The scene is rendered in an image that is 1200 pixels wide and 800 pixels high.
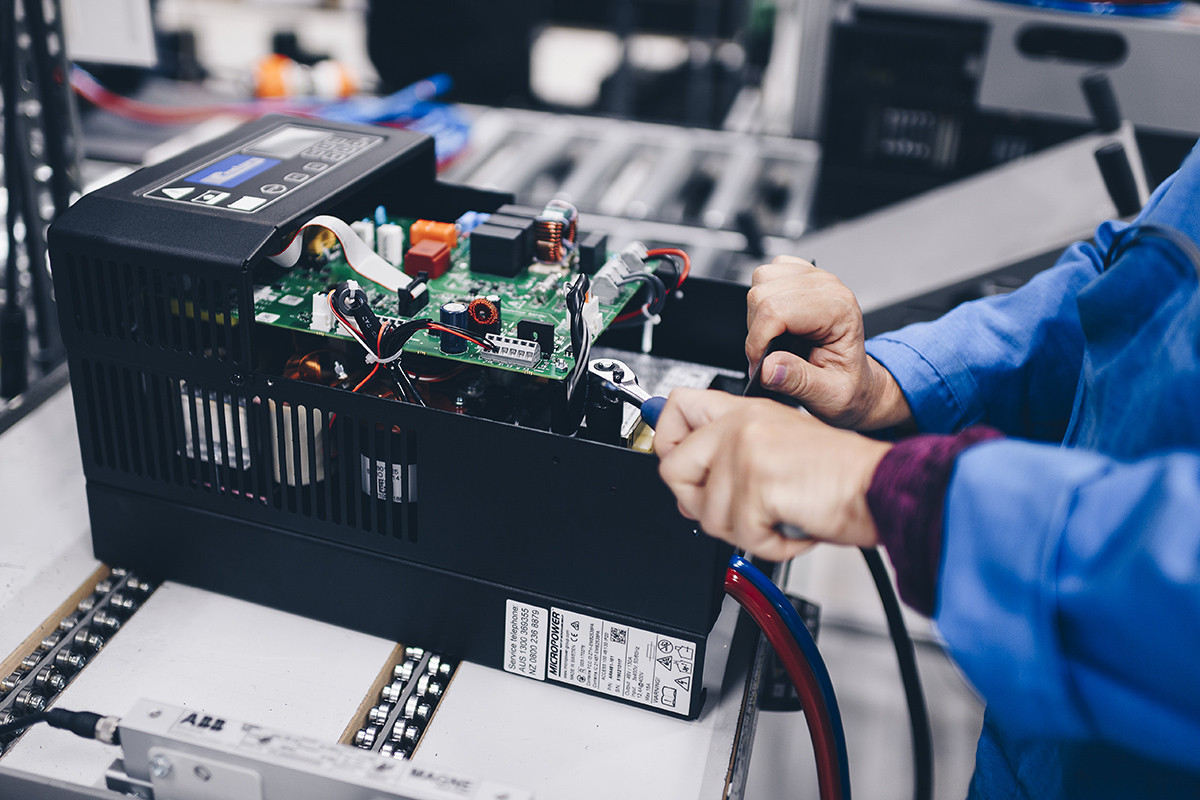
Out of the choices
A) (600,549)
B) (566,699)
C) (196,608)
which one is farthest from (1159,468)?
(196,608)

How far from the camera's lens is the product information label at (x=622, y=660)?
0.81 metres

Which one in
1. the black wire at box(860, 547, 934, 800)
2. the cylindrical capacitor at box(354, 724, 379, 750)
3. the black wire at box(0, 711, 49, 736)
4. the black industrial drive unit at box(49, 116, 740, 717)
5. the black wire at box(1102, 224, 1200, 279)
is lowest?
the black wire at box(860, 547, 934, 800)

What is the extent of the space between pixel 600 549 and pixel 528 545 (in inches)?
2.5

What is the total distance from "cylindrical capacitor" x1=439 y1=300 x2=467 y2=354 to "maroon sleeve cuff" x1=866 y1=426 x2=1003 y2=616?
360mm

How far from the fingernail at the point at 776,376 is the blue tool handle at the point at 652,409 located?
15 centimetres

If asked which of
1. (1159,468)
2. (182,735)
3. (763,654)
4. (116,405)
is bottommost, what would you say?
(763,654)

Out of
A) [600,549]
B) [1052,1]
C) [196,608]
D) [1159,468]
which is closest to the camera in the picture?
[1159,468]

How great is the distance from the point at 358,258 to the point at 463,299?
100 millimetres

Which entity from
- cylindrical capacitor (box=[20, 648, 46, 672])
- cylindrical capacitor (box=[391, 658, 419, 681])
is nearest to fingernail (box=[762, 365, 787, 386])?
cylindrical capacitor (box=[391, 658, 419, 681])

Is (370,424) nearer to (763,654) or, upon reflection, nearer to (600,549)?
(600,549)

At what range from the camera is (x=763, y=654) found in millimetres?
925

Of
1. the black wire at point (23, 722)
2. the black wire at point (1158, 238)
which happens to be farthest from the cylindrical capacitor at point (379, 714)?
the black wire at point (1158, 238)

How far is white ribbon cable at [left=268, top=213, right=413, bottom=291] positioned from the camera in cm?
86

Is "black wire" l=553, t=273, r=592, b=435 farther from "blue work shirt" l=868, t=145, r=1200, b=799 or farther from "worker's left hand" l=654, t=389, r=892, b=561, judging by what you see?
"blue work shirt" l=868, t=145, r=1200, b=799
